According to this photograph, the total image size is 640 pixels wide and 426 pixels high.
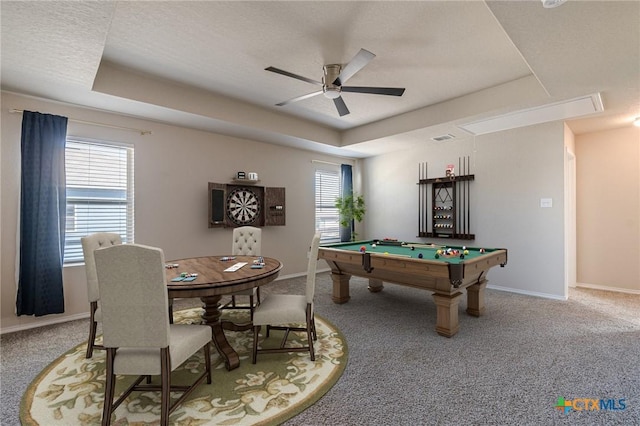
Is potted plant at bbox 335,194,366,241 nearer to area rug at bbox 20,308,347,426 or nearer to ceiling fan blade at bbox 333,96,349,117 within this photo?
ceiling fan blade at bbox 333,96,349,117

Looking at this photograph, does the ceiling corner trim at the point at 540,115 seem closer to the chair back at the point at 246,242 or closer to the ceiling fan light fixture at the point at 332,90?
the ceiling fan light fixture at the point at 332,90

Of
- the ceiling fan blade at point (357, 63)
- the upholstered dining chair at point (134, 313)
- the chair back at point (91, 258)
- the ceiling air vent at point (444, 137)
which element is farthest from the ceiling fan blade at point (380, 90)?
the chair back at point (91, 258)

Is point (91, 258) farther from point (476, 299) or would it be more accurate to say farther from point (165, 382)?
point (476, 299)

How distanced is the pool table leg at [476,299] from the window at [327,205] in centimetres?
331

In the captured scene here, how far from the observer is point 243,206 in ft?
16.4

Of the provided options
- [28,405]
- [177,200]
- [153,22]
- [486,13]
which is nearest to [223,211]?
[177,200]

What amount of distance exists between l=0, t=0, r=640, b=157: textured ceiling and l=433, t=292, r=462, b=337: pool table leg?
90.8 inches

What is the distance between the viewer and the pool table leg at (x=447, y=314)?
9.55 ft

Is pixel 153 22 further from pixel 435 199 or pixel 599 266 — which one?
pixel 599 266

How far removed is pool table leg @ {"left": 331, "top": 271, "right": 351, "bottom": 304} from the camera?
4047 mm

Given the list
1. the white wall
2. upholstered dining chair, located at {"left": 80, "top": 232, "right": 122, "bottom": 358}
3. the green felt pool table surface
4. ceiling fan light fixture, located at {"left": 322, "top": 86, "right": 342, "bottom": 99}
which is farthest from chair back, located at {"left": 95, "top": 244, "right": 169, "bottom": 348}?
the white wall

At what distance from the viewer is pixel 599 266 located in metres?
4.74

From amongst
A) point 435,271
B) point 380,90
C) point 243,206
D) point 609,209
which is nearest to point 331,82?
point 380,90

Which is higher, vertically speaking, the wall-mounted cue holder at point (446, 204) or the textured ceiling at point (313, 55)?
the textured ceiling at point (313, 55)
